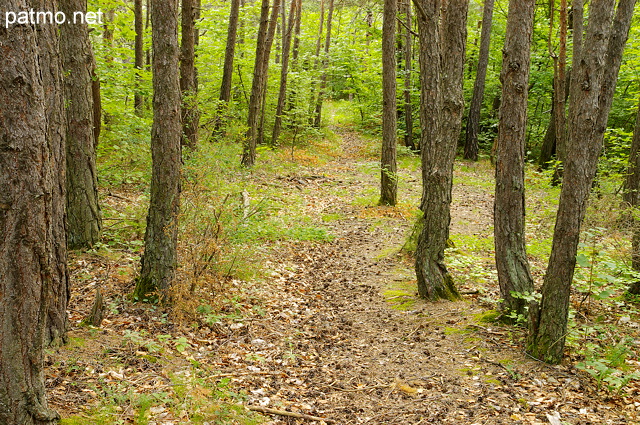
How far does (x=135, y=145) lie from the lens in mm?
9172

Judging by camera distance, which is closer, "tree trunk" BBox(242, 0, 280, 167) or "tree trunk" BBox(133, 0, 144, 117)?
"tree trunk" BBox(133, 0, 144, 117)

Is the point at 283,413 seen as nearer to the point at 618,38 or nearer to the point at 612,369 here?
the point at 612,369

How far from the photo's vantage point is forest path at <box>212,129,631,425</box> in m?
4.29

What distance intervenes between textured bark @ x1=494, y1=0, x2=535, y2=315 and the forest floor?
645 mm

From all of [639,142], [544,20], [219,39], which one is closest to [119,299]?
[639,142]

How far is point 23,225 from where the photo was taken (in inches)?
98.7

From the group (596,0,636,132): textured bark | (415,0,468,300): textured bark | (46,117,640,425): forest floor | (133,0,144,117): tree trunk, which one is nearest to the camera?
(46,117,640,425): forest floor

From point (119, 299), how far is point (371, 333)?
322cm

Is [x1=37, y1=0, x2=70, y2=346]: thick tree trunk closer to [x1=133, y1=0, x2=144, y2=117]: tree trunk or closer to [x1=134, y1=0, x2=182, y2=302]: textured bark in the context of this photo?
[x1=134, y1=0, x2=182, y2=302]: textured bark

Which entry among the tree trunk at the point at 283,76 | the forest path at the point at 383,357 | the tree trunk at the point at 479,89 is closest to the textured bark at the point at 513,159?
the forest path at the point at 383,357

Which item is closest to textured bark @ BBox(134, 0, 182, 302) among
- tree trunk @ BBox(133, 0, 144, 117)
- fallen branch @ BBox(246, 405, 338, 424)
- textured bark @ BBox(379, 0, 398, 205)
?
fallen branch @ BBox(246, 405, 338, 424)

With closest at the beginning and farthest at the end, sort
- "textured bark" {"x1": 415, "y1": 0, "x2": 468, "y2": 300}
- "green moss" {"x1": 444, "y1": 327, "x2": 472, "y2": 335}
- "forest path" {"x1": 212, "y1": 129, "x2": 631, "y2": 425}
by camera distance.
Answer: "forest path" {"x1": 212, "y1": 129, "x2": 631, "y2": 425}, "green moss" {"x1": 444, "y1": 327, "x2": 472, "y2": 335}, "textured bark" {"x1": 415, "y1": 0, "x2": 468, "y2": 300}

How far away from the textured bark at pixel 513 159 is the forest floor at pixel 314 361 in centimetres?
64

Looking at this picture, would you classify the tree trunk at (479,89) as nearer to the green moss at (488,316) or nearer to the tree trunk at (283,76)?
the tree trunk at (283,76)
